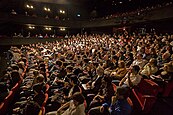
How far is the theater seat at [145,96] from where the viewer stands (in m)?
3.53

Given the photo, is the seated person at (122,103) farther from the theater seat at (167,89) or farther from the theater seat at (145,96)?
the theater seat at (167,89)

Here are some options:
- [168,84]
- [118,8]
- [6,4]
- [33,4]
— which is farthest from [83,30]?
[168,84]

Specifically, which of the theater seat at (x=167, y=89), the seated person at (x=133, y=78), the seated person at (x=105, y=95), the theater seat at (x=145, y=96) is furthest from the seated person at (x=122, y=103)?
the theater seat at (x=167, y=89)

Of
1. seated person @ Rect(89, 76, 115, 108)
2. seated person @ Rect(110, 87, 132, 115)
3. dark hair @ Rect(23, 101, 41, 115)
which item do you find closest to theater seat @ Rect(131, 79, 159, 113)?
seated person @ Rect(89, 76, 115, 108)

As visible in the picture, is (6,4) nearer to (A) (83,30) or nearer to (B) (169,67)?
(A) (83,30)

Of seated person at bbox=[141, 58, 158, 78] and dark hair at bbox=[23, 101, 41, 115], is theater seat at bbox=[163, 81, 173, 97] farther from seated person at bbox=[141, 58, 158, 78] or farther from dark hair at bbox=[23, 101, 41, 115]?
dark hair at bbox=[23, 101, 41, 115]

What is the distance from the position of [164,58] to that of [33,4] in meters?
18.8

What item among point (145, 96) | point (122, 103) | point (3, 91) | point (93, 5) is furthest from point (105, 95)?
point (93, 5)

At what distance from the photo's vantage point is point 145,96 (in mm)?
3496

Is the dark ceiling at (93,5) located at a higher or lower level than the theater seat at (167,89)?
higher

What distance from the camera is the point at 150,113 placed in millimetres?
3998

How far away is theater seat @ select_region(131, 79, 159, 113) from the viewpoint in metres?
3.53

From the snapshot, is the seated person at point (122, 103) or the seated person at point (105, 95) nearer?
the seated person at point (122, 103)

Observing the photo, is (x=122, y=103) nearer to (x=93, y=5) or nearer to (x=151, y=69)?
(x=151, y=69)
